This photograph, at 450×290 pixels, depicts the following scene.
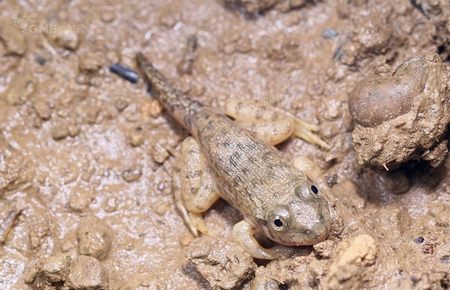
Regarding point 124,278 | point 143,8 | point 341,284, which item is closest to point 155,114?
point 143,8

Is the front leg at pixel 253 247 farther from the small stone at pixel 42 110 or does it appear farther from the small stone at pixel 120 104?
the small stone at pixel 42 110

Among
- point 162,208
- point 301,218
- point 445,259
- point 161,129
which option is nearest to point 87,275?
point 162,208

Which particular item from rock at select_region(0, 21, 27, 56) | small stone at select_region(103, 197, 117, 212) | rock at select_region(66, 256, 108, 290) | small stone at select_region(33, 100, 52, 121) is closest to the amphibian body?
small stone at select_region(103, 197, 117, 212)

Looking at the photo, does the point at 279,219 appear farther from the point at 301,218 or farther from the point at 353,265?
the point at 353,265

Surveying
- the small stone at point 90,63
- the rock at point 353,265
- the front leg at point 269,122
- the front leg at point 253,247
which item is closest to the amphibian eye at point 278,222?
the front leg at point 253,247

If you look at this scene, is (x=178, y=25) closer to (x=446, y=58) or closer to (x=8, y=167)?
(x=8, y=167)

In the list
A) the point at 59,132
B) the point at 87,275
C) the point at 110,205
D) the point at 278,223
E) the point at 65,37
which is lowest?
the point at 110,205
